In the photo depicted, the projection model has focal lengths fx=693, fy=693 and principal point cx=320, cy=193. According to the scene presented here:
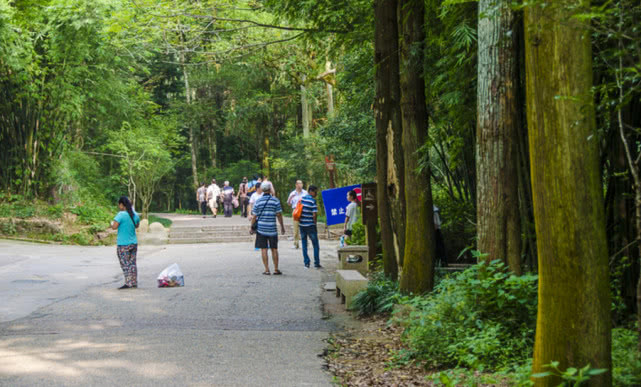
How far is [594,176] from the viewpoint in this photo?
3.99 meters

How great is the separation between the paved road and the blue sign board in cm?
481

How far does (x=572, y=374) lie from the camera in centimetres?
394

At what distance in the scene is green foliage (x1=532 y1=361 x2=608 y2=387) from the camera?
3857mm

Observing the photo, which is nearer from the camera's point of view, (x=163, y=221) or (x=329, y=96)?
(x=329, y=96)

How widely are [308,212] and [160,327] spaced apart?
7662mm

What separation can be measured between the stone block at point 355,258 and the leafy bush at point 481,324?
696 centimetres

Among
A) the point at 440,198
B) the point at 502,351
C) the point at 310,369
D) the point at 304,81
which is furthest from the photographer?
the point at 304,81

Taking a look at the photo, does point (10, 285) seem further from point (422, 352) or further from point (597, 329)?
point (597, 329)

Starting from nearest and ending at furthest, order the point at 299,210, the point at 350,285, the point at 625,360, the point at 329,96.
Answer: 1. the point at 625,360
2. the point at 350,285
3. the point at 299,210
4. the point at 329,96

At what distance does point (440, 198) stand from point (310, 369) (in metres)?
10.2

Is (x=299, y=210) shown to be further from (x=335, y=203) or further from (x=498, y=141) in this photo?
(x=498, y=141)

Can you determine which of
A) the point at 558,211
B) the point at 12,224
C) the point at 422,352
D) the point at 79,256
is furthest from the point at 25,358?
the point at 12,224

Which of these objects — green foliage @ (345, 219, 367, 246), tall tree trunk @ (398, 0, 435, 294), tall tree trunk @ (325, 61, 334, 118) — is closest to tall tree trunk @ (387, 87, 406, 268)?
tall tree trunk @ (398, 0, 435, 294)

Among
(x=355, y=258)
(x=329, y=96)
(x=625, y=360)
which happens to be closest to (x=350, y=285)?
(x=355, y=258)
